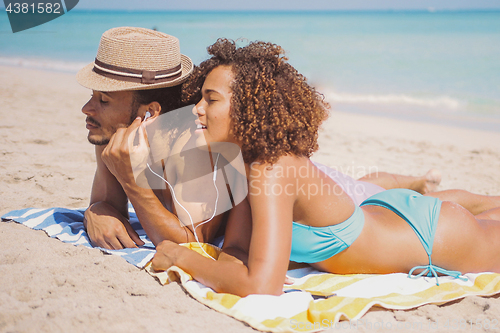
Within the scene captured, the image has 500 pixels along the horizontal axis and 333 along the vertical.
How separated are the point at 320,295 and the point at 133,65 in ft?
6.21

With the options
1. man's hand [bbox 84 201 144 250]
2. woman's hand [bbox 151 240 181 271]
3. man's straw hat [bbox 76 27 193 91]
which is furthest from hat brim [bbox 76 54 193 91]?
woman's hand [bbox 151 240 181 271]

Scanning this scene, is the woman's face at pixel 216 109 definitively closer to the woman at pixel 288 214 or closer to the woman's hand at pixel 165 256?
the woman at pixel 288 214

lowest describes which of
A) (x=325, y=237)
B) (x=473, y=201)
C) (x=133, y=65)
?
(x=473, y=201)

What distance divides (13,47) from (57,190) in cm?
1783

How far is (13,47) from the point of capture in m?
18.2

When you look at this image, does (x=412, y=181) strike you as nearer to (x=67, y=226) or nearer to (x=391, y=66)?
(x=67, y=226)

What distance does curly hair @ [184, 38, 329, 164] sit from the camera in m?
2.15

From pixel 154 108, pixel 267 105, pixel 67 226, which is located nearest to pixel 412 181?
pixel 267 105

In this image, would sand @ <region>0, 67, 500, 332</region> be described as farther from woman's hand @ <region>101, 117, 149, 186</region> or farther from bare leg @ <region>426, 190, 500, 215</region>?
bare leg @ <region>426, 190, 500, 215</region>

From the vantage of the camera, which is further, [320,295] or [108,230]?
[108,230]

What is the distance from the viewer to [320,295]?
7.64 feet

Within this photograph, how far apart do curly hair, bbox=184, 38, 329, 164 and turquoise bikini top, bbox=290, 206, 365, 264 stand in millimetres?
453

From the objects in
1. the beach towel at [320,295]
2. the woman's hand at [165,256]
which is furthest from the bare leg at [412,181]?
the woman's hand at [165,256]

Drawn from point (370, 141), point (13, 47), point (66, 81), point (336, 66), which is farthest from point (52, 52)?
point (370, 141)
